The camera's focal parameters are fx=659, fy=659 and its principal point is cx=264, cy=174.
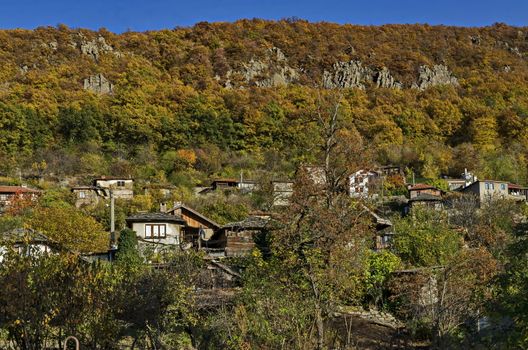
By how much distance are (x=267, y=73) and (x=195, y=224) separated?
7116cm

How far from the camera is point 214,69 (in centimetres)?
10688

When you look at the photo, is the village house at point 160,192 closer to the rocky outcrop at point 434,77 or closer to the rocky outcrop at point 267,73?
the rocky outcrop at point 267,73

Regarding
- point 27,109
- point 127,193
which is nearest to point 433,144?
point 127,193

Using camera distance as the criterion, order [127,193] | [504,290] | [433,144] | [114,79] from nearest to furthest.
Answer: [504,290]
[127,193]
[433,144]
[114,79]

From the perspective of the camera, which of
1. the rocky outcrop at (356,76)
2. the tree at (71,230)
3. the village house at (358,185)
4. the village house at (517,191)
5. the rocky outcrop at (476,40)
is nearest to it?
the village house at (358,185)

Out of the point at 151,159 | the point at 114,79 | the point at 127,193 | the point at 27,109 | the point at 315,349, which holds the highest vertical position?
the point at 114,79

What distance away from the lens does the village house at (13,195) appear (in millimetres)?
45625

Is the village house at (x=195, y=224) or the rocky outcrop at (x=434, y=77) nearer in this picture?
the village house at (x=195, y=224)

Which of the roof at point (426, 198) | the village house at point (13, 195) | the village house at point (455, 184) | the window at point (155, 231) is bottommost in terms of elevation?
the window at point (155, 231)

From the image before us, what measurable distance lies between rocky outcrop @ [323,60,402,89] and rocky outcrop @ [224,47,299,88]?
619cm

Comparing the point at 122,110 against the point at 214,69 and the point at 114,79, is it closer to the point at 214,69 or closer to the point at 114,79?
the point at 114,79

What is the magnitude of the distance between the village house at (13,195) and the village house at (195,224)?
11.7 m

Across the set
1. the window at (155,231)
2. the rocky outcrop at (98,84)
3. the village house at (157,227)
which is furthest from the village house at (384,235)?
the rocky outcrop at (98,84)

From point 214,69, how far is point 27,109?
130 feet
